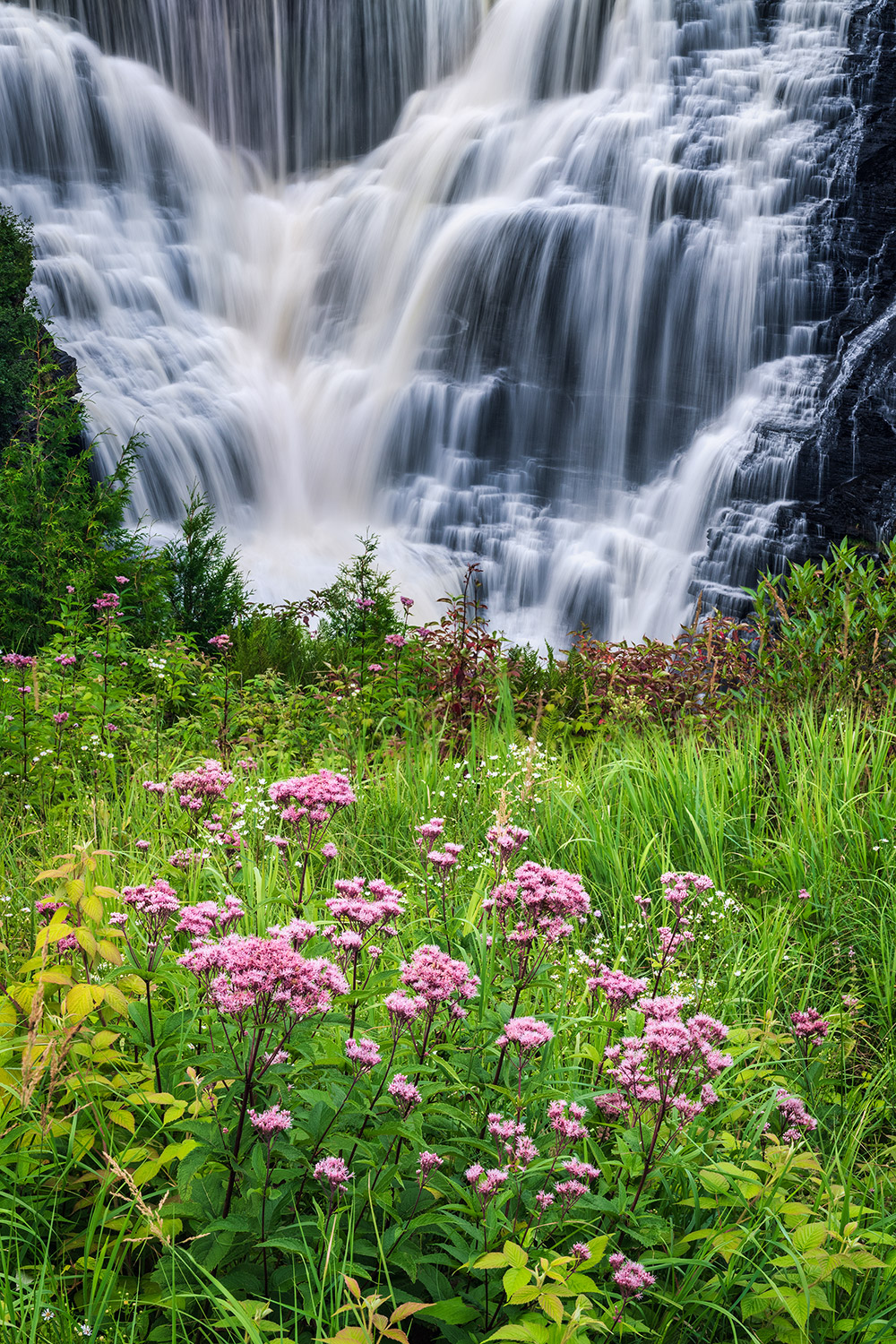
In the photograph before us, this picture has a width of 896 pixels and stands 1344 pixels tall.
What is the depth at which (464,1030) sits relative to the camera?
205 centimetres

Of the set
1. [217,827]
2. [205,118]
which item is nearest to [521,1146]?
[217,827]

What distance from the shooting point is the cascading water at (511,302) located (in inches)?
499

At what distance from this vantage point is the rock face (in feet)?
37.4

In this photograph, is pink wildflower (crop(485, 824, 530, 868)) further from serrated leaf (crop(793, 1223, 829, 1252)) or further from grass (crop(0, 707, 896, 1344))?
serrated leaf (crop(793, 1223, 829, 1252))

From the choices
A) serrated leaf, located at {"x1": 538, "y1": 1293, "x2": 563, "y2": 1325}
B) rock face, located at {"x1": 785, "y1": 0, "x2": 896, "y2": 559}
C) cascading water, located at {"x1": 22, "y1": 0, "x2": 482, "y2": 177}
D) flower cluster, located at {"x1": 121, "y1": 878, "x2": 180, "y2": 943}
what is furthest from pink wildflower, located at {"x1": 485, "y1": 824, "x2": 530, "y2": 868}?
cascading water, located at {"x1": 22, "y1": 0, "x2": 482, "y2": 177}

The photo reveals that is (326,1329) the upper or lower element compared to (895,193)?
lower

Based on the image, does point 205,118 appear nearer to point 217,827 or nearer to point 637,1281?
point 217,827

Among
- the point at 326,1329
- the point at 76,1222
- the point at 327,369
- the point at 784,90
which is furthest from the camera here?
the point at 327,369

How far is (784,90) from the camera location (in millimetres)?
13602

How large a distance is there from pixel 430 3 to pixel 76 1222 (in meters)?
22.5

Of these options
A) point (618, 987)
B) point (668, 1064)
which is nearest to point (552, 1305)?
point (668, 1064)

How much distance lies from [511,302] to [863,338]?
4.99 m

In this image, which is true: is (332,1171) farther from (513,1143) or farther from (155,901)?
(155,901)

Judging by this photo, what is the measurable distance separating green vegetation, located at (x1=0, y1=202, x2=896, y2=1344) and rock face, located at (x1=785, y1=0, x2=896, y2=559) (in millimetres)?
6892
